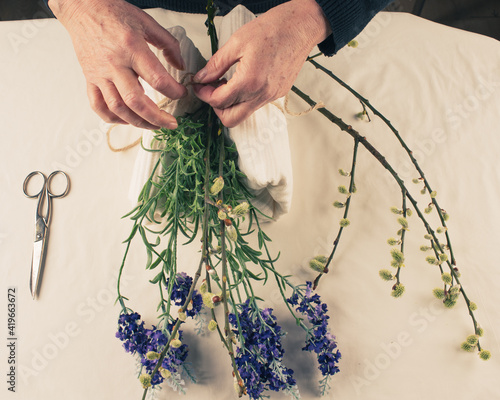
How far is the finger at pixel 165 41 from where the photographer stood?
0.39m

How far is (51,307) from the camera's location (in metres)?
0.57

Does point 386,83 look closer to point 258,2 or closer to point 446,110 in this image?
point 446,110

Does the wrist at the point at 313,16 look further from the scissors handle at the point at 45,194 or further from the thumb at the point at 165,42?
the scissors handle at the point at 45,194

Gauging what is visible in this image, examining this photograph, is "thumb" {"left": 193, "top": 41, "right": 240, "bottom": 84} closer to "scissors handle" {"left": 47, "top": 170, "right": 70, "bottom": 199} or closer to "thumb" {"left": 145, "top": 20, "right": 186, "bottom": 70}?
"thumb" {"left": 145, "top": 20, "right": 186, "bottom": 70}

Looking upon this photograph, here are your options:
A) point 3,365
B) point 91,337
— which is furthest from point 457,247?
point 3,365

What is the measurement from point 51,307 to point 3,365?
0.12 meters

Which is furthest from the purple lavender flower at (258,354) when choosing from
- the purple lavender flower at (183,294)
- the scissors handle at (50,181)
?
the scissors handle at (50,181)

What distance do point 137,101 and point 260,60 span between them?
0.45ft

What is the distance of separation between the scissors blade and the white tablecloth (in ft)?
0.04

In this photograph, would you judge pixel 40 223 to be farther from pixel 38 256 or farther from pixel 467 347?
pixel 467 347

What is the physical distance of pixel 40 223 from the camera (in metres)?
0.59

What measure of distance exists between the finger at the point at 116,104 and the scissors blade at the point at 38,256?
322 millimetres

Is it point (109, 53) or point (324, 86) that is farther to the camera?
point (324, 86)

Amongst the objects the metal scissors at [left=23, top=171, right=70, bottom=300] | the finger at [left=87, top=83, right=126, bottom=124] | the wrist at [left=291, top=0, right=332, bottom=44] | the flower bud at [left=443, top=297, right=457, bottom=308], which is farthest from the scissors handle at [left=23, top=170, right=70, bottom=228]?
the flower bud at [left=443, top=297, right=457, bottom=308]
